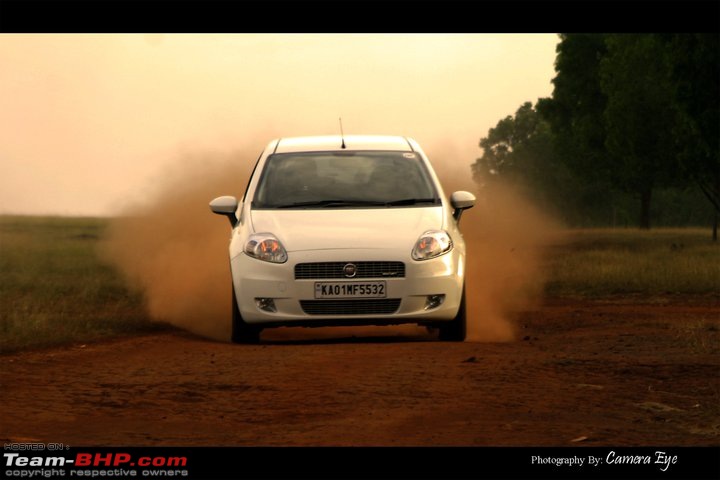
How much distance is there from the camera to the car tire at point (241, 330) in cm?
1260

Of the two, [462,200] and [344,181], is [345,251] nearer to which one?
[344,181]

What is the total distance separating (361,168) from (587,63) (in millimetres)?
52034

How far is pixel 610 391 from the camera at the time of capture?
33.6 ft

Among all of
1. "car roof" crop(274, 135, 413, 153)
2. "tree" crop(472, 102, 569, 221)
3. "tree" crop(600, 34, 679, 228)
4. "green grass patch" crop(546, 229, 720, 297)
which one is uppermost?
"car roof" crop(274, 135, 413, 153)

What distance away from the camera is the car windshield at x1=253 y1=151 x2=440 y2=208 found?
1292cm

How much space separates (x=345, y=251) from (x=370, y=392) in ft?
7.75

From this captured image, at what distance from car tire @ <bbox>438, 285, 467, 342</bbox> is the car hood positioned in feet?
2.69

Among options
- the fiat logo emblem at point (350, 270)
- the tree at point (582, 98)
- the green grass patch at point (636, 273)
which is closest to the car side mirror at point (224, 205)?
the fiat logo emblem at point (350, 270)

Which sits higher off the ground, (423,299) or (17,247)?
(423,299)

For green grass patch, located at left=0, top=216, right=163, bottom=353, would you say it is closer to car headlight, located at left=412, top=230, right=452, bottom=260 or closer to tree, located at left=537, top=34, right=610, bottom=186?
car headlight, located at left=412, top=230, right=452, bottom=260

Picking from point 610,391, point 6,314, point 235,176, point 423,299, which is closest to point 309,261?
point 423,299

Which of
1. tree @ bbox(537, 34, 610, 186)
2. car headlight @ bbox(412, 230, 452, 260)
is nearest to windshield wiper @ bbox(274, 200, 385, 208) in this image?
car headlight @ bbox(412, 230, 452, 260)

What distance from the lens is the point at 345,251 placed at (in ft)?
39.7
